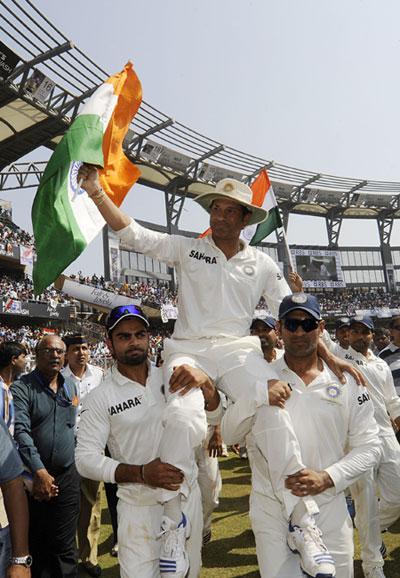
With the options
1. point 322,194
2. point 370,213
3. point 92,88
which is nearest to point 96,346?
point 92,88

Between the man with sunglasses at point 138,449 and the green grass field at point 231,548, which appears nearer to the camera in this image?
the man with sunglasses at point 138,449

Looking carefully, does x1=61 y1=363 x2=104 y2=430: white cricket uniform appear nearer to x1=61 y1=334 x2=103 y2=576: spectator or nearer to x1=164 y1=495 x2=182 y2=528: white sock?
x1=61 y1=334 x2=103 y2=576: spectator

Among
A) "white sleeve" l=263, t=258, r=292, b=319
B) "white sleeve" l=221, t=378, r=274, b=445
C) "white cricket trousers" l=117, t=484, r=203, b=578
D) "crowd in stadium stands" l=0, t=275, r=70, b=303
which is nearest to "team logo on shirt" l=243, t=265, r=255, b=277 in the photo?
"white sleeve" l=263, t=258, r=292, b=319

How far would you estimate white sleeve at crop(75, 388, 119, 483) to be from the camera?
9.93 feet

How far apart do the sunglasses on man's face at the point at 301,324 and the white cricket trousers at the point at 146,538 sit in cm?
122

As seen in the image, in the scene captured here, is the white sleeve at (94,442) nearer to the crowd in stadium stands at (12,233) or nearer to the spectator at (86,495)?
the spectator at (86,495)

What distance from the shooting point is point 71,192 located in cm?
442

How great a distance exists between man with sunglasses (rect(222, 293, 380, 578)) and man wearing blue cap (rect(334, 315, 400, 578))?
1476 mm

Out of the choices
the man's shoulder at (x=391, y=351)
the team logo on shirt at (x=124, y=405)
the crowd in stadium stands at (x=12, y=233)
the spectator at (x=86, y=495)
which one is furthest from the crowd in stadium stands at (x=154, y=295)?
the team logo on shirt at (x=124, y=405)

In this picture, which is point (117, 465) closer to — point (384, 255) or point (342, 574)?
point (342, 574)

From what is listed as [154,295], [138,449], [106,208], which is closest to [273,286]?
[106,208]

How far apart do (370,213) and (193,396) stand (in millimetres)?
56134

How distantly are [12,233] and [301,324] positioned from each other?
111 ft

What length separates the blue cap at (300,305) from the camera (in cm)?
328
